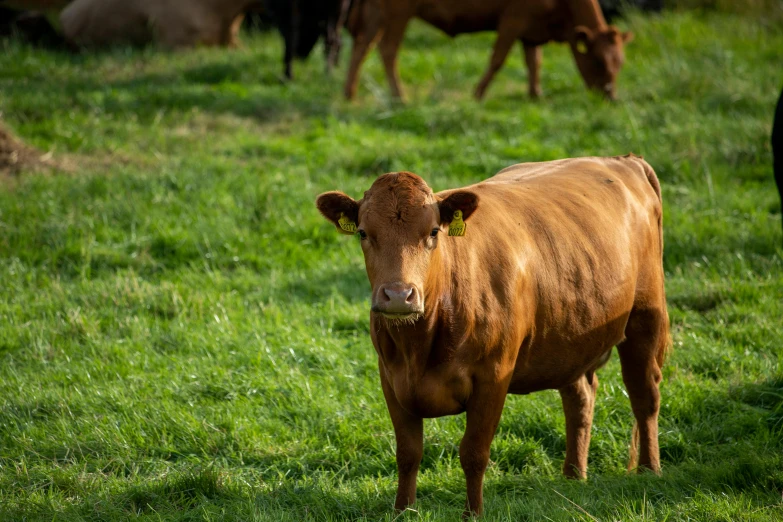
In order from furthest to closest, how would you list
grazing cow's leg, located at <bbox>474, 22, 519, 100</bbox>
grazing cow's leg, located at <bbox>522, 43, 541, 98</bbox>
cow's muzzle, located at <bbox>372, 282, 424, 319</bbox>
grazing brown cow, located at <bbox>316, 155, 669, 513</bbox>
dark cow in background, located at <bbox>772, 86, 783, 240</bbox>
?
grazing cow's leg, located at <bbox>522, 43, 541, 98</bbox>
grazing cow's leg, located at <bbox>474, 22, 519, 100</bbox>
dark cow in background, located at <bbox>772, 86, 783, 240</bbox>
grazing brown cow, located at <bbox>316, 155, 669, 513</bbox>
cow's muzzle, located at <bbox>372, 282, 424, 319</bbox>

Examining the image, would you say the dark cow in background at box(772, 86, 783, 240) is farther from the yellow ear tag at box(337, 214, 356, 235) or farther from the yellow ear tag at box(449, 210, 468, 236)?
the yellow ear tag at box(337, 214, 356, 235)

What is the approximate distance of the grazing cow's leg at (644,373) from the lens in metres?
4.95

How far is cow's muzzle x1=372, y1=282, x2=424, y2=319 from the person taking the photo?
3639 mm

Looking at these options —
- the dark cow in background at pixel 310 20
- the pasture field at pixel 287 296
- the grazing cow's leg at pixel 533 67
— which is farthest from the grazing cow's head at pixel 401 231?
the dark cow in background at pixel 310 20

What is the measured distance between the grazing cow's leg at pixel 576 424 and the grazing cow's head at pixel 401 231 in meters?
1.48

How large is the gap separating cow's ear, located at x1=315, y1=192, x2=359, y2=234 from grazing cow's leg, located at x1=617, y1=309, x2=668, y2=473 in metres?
1.78

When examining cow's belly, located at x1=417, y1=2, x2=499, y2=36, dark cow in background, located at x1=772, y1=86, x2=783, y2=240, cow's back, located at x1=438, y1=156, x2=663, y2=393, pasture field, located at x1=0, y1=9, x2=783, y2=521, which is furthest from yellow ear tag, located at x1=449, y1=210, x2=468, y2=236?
cow's belly, located at x1=417, y1=2, x2=499, y2=36

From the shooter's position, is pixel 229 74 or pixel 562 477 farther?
pixel 229 74

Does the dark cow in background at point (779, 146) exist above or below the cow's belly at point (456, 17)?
below

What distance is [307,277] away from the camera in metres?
7.48

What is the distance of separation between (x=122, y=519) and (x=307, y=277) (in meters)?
3.41

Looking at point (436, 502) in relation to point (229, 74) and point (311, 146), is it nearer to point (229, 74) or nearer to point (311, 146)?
point (311, 146)

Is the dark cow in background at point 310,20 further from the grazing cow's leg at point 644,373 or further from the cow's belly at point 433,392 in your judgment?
the cow's belly at point 433,392

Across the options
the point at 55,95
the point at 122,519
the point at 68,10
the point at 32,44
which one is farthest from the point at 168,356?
the point at 68,10
